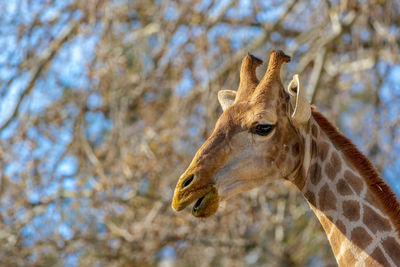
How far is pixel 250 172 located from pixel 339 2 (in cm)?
453

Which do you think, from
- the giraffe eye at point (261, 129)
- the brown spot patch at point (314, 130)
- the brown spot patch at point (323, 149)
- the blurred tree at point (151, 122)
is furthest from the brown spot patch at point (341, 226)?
the blurred tree at point (151, 122)

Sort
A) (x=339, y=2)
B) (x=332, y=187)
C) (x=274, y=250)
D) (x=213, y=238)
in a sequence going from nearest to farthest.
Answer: (x=332, y=187)
(x=339, y=2)
(x=213, y=238)
(x=274, y=250)

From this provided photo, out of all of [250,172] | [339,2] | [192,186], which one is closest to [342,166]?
[250,172]

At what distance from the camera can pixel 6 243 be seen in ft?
29.2

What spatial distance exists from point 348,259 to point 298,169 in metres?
0.60

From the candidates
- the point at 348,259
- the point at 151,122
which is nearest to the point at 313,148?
the point at 348,259

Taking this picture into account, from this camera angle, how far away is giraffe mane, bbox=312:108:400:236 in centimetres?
424

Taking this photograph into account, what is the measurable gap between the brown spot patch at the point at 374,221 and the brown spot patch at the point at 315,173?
0.35 meters

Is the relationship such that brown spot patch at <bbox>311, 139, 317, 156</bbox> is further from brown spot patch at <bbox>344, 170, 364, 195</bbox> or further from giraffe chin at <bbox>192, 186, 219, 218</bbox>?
giraffe chin at <bbox>192, 186, 219, 218</bbox>

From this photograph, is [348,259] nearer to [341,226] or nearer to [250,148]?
[341,226]

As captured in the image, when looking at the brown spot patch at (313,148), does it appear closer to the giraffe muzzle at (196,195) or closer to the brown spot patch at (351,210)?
the brown spot patch at (351,210)

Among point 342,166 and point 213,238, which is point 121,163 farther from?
point 342,166

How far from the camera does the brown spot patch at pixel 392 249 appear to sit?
13.5ft

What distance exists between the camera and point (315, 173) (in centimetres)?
454
